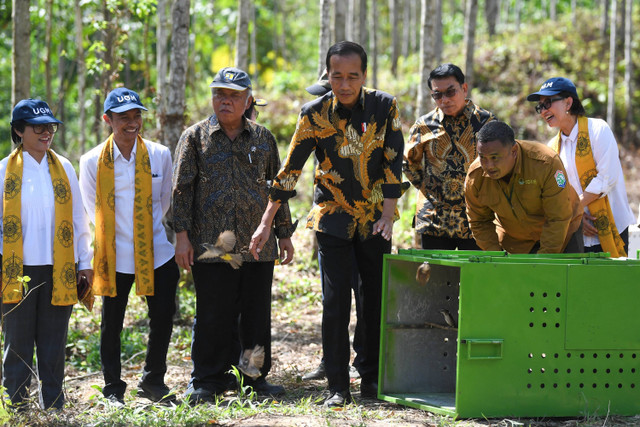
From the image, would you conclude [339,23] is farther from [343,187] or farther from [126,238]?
[126,238]

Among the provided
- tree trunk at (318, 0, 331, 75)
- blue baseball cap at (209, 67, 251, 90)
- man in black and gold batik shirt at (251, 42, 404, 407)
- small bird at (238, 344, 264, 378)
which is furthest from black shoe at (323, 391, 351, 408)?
tree trunk at (318, 0, 331, 75)

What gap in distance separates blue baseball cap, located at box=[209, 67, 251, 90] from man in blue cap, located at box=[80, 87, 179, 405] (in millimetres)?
516

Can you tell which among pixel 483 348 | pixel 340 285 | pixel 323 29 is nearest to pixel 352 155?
pixel 340 285

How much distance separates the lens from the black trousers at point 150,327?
479 centimetres

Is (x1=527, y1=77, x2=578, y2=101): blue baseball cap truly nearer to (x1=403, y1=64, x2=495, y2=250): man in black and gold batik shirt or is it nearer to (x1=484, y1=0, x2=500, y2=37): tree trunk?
(x1=403, y1=64, x2=495, y2=250): man in black and gold batik shirt

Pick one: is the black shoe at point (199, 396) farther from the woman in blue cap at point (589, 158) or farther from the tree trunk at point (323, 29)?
the tree trunk at point (323, 29)

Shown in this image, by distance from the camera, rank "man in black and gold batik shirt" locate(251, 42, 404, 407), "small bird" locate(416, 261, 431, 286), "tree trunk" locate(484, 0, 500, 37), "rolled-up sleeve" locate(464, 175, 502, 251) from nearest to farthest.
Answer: "small bird" locate(416, 261, 431, 286)
"man in black and gold batik shirt" locate(251, 42, 404, 407)
"rolled-up sleeve" locate(464, 175, 502, 251)
"tree trunk" locate(484, 0, 500, 37)

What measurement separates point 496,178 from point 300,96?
15.9m

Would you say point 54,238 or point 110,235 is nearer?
point 54,238

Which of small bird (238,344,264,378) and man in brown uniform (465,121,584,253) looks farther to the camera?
small bird (238,344,264,378)

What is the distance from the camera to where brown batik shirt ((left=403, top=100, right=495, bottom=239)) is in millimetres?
5199

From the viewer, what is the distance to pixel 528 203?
465 cm

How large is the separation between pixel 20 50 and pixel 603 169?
5164 millimetres

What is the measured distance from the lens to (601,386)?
14.0 feet
